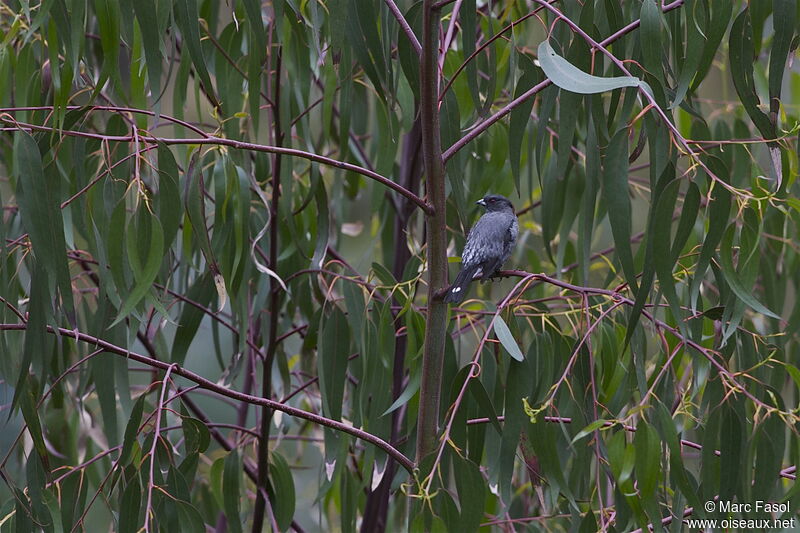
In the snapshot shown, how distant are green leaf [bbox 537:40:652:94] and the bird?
1.95 ft

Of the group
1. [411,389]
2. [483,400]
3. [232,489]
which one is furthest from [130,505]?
[483,400]

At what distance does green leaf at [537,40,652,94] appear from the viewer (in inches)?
46.4

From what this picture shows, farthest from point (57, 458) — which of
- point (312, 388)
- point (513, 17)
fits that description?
point (513, 17)

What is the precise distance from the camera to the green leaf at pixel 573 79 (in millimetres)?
1180

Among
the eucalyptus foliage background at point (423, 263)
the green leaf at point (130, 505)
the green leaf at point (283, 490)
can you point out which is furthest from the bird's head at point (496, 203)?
the green leaf at point (130, 505)

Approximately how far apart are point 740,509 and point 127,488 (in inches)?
43.1

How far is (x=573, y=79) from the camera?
1.26 meters

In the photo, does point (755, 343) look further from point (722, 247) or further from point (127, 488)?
point (127, 488)

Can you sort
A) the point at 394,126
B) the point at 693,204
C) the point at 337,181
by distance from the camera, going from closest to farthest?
the point at 693,204
the point at 394,126
the point at 337,181

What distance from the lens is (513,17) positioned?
2.11m

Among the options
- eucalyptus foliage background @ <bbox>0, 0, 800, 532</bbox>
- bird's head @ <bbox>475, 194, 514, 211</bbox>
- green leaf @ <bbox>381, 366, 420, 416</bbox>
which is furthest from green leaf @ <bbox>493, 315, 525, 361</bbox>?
bird's head @ <bbox>475, 194, 514, 211</bbox>

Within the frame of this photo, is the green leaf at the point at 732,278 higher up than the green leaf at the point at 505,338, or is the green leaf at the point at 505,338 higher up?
the green leaf at the point at 732,278

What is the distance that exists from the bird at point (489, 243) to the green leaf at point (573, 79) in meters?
0.59

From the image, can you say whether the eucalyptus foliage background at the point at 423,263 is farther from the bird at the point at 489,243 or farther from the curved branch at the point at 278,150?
the bird at the point at 489,243
